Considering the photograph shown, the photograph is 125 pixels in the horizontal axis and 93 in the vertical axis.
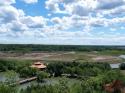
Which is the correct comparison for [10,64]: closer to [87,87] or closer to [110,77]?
[110,77]

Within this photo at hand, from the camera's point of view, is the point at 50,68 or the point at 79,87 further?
the point at 50,68

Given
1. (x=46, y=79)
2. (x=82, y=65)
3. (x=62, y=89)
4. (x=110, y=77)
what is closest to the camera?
(x=62, y=89)

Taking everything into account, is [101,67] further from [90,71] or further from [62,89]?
[62,89]

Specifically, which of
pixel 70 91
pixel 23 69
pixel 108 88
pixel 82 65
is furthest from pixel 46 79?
pixel 70 91

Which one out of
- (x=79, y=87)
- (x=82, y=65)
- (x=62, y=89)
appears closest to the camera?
(x=62, y=89)

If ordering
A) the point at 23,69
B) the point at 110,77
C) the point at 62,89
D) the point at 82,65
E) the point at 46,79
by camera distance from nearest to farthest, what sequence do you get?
the point at 62,89
the point at 110,77
the point at 46,79
the point at 23,69
the point at 82,65

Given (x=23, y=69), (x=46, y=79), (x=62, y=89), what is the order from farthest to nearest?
(x=23, y=69)
(x=46, y=79)
(x=62, y=89)

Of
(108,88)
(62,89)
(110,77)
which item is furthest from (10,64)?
(62,89)

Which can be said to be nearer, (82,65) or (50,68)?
(50,68)
